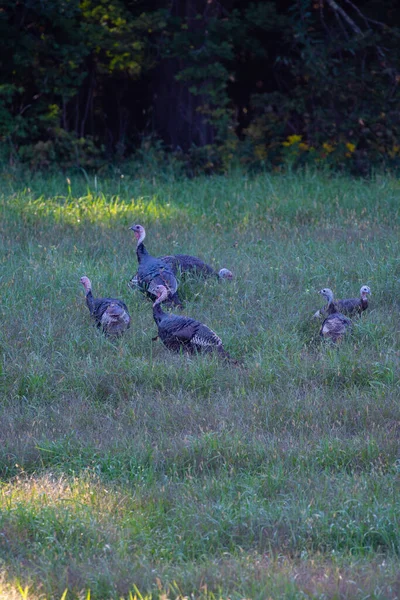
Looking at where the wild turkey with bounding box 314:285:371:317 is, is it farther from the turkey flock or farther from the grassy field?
the grassy field

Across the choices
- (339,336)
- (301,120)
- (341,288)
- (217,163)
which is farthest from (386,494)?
(301,120)

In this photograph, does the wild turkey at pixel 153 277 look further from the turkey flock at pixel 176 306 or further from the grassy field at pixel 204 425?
the grassy field at pixel 204 425

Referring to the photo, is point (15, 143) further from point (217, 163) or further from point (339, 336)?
point (339, 336)

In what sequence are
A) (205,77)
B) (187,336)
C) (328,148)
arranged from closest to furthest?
(187,336), (205,77), (328,148)

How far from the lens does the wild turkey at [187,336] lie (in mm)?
6637

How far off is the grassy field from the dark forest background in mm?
4752

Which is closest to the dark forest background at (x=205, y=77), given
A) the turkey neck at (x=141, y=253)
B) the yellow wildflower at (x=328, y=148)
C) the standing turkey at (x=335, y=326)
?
the yellow wildflower at (x=328, y=148)

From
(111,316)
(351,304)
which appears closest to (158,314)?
(111,316)

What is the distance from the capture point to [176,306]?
25.9ft

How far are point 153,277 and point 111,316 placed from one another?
115 centimetres

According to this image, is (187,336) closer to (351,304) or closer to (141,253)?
(351,304)

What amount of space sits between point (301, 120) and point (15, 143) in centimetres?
534

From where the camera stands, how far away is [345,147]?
1498 cm

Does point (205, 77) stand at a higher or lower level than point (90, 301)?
higher
